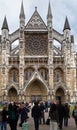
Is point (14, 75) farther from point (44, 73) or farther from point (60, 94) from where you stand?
point (60, 94)

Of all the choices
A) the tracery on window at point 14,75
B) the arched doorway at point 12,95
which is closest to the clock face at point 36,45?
the tracery on window at point 14,75

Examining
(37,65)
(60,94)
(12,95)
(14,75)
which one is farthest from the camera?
(60,94)

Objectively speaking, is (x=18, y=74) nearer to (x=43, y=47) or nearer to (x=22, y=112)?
(x=43, y=47)

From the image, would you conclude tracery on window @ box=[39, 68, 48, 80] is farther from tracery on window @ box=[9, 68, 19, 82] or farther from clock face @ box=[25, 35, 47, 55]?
tracery on window @ box=[9, 68, 19, 82]

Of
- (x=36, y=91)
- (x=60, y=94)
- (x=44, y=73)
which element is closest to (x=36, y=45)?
(x=44, y=73)

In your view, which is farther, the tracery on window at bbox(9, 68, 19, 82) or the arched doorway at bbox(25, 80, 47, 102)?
the tracery on window at bbox(9, 68, 19, 82)

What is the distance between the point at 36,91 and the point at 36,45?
28.7ft

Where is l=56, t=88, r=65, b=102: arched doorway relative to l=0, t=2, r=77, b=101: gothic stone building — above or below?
below

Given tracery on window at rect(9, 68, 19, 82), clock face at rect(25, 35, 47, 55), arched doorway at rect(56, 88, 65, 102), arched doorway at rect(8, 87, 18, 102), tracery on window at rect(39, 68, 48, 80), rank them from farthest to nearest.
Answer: clock face at rect(25, 35, 47, 55), tracery on window at rect(39, 68, 48, 80), tracery on window at rect(9, 68, 19, 82), arched doorway at rect(56, 88, 65, 102), arched doorway at rect(8, 87, 18, 102)

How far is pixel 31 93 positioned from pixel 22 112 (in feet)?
124

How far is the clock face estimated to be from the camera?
5653 cm

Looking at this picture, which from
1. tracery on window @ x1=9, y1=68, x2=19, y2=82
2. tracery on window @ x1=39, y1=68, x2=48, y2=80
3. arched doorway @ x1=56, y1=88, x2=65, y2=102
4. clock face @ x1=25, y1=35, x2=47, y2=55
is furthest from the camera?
clock face @ x1=25, y1=35, x2=47, y2=55

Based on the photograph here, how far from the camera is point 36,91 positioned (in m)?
56.6

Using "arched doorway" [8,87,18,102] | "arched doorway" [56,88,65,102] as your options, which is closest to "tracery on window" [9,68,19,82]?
"arched doorway" [8,87,18,102]
